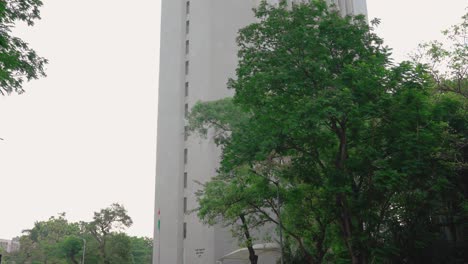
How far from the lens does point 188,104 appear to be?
45.3 meters

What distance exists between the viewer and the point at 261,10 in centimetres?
1833

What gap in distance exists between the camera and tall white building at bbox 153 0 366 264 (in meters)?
40.6

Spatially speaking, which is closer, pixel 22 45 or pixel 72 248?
pixel 22 45

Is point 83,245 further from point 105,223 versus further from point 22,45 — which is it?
point 22,45

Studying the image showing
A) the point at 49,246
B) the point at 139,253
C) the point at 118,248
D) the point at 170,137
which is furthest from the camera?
the point at 139,253

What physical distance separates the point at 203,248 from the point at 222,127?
14648 millimetres

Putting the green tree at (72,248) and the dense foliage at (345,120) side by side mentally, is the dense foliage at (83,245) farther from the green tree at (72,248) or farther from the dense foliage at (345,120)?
the dense foliage at (345,120)

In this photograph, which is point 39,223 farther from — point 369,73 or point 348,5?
point 369,73

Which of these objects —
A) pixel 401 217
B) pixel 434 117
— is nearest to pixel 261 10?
pixel 434 117

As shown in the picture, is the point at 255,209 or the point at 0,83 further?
the point at 255,209

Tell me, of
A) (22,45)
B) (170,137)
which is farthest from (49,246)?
(22,45)

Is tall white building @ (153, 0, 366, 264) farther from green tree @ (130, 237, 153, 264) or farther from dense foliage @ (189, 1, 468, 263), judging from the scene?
green tree @ (130, 237, 153, 264)

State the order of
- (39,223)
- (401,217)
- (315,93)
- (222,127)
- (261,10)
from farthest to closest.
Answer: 1. (39,223)
2. (222,127)
3. (401,217)
4. (261,10)
5. (315,93)

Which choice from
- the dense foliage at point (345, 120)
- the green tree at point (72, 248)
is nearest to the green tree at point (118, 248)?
the green tree at point (72, 248)
